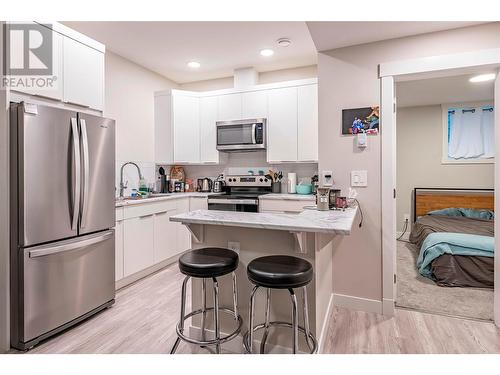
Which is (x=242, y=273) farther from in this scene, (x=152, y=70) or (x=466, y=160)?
(x=466, y=160)

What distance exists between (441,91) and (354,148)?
9.56ft

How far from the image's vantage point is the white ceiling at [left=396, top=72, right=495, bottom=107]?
154 inches

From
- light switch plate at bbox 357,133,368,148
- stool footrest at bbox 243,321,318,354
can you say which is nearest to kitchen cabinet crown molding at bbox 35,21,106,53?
light switch plate at bbox 357,133,368,148

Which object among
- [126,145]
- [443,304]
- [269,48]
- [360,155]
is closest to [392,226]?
[360,155]

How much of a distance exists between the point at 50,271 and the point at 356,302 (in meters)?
2.49

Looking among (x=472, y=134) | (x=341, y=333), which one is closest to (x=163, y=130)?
(x=341, y=333)

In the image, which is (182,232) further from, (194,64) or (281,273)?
(281,273)

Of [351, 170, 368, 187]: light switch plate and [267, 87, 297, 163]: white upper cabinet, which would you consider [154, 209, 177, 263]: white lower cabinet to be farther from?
[351, 170, 368, 187]: light switch plate

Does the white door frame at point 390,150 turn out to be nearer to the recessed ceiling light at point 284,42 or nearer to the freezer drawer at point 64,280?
the recessed ceiling light at point 284,42

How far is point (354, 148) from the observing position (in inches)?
101

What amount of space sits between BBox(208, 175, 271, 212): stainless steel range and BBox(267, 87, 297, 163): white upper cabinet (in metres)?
0.43

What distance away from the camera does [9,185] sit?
1.93 m

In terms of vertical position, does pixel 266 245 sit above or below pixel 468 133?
below

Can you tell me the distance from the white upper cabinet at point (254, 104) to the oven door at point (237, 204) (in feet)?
4.00
